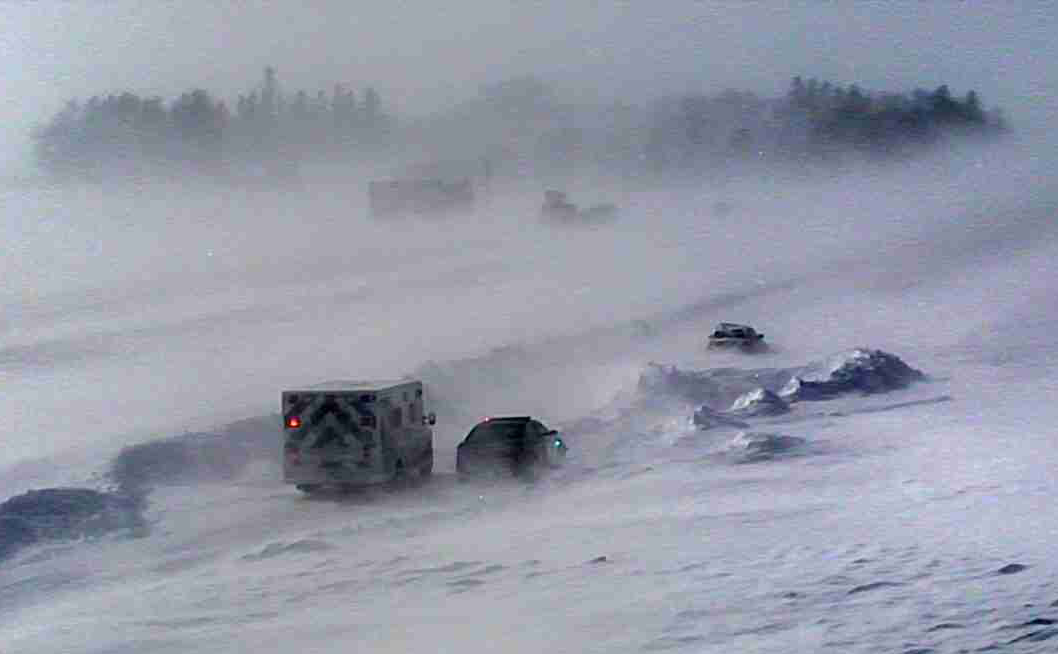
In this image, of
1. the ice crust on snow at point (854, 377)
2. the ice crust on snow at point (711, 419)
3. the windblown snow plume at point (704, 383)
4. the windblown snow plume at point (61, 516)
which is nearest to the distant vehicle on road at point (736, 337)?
the windblown snow plume at point (704, 383)

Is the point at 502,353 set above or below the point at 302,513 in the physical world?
above

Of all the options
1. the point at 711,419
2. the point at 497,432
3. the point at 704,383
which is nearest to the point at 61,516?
the point at 497,432

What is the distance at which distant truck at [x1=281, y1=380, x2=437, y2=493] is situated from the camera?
662 inches

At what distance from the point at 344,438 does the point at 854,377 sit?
23.7ft

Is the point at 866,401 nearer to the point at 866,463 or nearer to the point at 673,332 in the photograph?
the point at 866,463

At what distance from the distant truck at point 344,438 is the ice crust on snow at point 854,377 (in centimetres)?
552

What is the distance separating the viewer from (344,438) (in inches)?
671

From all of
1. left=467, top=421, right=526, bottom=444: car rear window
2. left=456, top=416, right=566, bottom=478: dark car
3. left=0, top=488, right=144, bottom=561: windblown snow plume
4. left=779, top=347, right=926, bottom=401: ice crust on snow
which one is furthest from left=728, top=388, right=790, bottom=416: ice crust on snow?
left=0, top=488, right=144, bottom=561: windblown snow plume

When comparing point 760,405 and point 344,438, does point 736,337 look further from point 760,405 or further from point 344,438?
point 344,438

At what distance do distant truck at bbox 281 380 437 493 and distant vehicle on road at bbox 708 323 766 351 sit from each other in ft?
28.8

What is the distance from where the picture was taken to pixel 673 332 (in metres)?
27.9

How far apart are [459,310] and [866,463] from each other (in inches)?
784

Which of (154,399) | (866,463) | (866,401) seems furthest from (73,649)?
(154,399)

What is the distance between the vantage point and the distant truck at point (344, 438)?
1681cm
